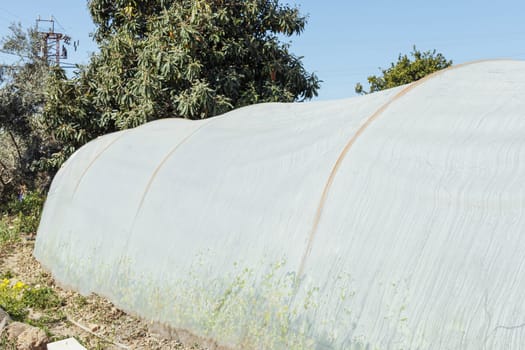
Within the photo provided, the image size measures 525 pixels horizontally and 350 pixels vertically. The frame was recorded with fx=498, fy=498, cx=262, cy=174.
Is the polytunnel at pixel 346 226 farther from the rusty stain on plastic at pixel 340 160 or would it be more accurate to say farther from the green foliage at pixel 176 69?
the green foliage at pixel 176 69

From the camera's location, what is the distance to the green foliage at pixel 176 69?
1020 centimetres

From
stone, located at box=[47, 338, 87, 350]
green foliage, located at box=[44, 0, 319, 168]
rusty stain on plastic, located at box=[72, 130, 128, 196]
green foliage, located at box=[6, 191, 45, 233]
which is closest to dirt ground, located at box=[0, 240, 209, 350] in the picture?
stone, located at box=[47, 338, 87, 350]

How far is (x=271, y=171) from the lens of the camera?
4246 millimetres

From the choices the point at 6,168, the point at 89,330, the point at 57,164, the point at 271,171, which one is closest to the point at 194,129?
the point at 271,171

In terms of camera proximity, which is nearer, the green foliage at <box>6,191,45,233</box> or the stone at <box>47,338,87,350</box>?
the stone at <box>47,338,87,350</box>

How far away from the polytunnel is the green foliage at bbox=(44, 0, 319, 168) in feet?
15.9

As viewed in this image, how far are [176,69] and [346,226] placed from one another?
7.45 meters

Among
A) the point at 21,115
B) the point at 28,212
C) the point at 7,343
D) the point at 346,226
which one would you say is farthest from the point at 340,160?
the point at 21,115

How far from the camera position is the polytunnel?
2.79 metres

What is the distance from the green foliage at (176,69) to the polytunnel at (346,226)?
191 inches

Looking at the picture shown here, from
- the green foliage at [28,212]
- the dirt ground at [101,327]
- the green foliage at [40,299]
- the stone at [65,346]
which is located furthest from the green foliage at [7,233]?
the stone at [65,346]

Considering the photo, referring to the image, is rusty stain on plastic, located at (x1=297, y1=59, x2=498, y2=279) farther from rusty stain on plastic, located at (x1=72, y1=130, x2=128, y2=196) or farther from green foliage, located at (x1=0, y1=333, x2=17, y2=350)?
rusty stain on plastic, located at (x1=72, y1=130, x2=128, y2=196)

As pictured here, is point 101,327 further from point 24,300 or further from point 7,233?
point 7,233

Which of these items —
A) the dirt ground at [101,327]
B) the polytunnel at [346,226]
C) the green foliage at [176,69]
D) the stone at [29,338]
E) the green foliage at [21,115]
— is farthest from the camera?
the green foliage at [21,115]
